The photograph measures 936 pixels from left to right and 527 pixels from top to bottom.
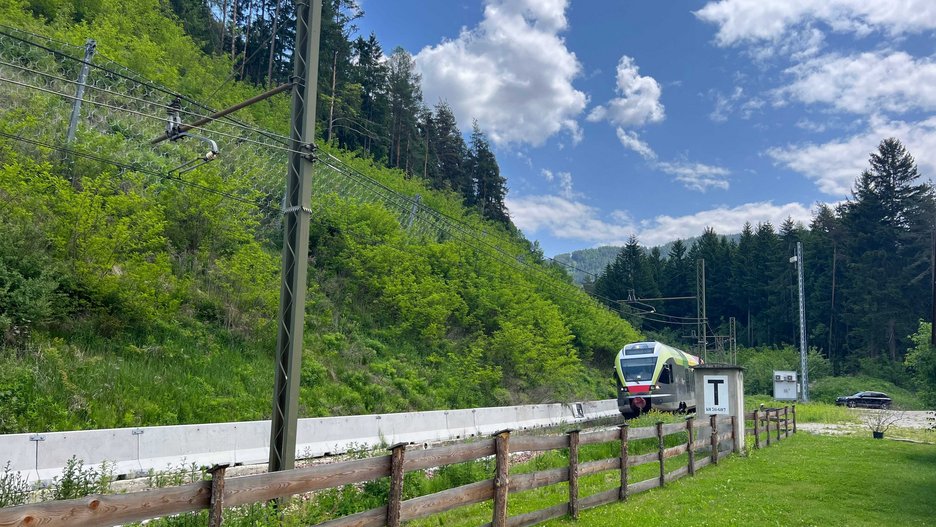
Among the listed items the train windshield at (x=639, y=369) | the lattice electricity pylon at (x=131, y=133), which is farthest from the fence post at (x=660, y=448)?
the train windshield at (x=639, y=369)

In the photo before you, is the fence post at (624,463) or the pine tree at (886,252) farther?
the pine tree at (886,252)

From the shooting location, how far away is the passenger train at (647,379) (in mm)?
29094

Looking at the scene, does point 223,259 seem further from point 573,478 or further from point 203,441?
point 573,478

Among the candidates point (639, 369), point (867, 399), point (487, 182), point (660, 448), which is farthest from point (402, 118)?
point (660, 448)

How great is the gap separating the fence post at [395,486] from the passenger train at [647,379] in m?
24.6

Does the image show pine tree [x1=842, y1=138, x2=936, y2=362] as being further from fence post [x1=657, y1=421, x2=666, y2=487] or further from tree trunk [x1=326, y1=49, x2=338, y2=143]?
fence post [x1=657, y1=421, x2=666, y2=487]

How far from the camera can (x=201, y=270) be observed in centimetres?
2273

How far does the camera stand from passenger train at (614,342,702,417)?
29094 millimetres

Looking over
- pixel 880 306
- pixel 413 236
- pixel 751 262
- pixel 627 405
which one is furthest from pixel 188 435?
pixel 751 262

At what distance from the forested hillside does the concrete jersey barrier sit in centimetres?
231

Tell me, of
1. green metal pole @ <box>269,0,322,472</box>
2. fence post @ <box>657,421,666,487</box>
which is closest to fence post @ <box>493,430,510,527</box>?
green metal pole @ <box>269,0,322,472</box>

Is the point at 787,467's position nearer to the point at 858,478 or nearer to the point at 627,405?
the point at 858,478

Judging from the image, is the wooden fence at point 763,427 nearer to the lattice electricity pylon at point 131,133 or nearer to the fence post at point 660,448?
the fence post at point 660,448

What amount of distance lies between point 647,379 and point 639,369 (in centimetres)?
67
